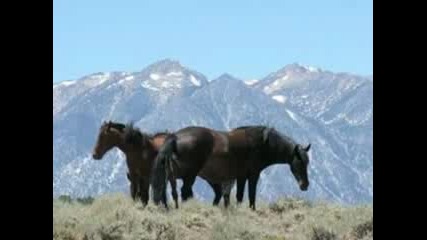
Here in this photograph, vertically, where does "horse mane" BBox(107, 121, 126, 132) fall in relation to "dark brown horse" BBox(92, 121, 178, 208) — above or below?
above

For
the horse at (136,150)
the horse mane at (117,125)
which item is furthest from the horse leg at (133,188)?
the horse mane at (117,125)

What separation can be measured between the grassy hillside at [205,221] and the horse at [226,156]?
0.54 meters

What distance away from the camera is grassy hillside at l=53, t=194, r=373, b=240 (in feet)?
31.6

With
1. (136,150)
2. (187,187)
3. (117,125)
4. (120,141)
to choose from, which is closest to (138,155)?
(136,150)

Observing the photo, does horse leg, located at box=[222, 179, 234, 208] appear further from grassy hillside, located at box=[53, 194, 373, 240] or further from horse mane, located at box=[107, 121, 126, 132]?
horse mane, located at box=[107, 121, 126, 132]

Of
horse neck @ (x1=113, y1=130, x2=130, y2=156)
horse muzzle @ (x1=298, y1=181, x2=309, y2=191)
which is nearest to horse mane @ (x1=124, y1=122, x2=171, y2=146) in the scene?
horse neck @ (x1=113, y1=130, x2=130, y2=156)

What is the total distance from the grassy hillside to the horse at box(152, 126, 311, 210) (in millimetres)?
536

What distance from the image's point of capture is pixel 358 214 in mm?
12125

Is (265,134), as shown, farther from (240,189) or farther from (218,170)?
(218,170)

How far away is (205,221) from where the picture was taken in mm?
11164
